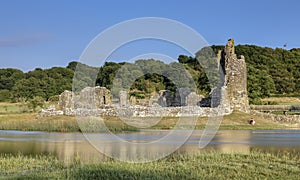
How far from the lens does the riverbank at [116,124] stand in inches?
1125

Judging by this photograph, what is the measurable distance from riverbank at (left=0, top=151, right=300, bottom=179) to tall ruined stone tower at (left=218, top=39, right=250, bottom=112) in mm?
18567

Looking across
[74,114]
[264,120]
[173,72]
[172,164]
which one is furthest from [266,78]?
[172,164]

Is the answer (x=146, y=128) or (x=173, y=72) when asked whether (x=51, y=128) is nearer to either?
(x=146, y=128)

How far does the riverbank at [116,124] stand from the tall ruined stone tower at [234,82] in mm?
1112

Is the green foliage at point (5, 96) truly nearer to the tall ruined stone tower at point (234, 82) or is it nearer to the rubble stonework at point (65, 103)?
the rubble stonework at point (65, 103)

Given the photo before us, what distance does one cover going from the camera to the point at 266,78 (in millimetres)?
66188

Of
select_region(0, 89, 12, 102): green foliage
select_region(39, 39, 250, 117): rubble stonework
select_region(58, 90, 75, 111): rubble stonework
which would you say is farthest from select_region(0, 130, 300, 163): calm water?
select_region(0, 89, 12, 102): green foliage

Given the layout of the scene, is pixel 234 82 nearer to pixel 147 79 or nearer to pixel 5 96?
pixel 147 79

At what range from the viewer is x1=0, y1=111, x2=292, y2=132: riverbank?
28.6 m

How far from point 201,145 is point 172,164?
615 centimetres

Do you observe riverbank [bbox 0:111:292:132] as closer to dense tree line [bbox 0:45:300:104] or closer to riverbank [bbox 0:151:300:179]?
riverbank [bbox 0:151:300:179]

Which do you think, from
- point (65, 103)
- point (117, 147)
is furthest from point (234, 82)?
point (117, 147)

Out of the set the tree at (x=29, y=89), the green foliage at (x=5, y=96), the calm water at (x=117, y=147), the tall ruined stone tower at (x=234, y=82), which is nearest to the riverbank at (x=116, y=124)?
the tall ruined stone tower at (x=234, y=82)

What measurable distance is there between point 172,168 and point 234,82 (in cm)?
2270
